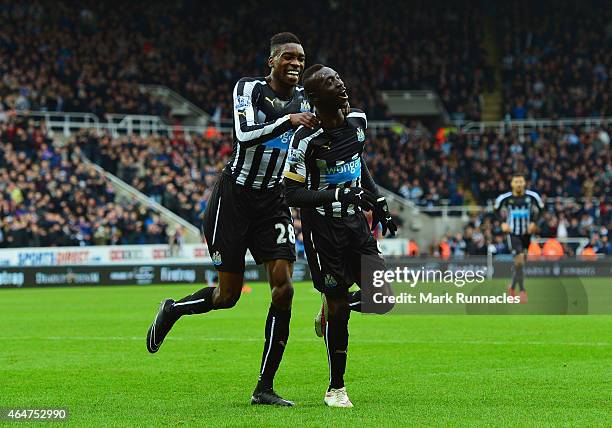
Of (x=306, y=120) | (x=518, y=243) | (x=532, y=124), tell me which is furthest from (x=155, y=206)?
(x=306, y=120)

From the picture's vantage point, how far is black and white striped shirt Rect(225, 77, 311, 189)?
28.5 ft

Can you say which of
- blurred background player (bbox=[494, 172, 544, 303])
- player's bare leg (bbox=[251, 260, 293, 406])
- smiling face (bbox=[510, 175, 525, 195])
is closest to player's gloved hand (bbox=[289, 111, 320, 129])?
player's bare leg (bbox=[251, 260, 293, 406])

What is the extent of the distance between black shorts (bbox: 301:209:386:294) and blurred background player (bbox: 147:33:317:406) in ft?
1.20

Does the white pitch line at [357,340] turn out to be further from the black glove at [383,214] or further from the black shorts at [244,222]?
the black glove at [383,214]

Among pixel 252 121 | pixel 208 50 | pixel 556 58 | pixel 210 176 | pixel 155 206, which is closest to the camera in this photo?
pixel 252 121

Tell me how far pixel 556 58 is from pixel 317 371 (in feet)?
128

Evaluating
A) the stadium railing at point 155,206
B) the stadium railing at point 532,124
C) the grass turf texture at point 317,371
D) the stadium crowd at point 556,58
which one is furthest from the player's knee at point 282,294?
the stadium crowd at point 556,58

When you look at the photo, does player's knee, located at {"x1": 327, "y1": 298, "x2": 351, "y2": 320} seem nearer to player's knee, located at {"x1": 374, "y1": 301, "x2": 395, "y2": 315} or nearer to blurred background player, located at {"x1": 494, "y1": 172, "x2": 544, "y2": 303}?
player's knee, located at {"x1": 374, "y1": 301, "x2": 395, "y2": 315}

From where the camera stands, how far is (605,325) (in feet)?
54.3

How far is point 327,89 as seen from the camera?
834 cm

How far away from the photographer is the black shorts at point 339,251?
8.55 m

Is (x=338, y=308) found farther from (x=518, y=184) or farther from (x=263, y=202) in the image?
(x=518, y=184)

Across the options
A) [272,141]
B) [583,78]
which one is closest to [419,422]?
[272,141]

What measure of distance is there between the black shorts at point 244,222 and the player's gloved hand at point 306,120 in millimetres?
1021
